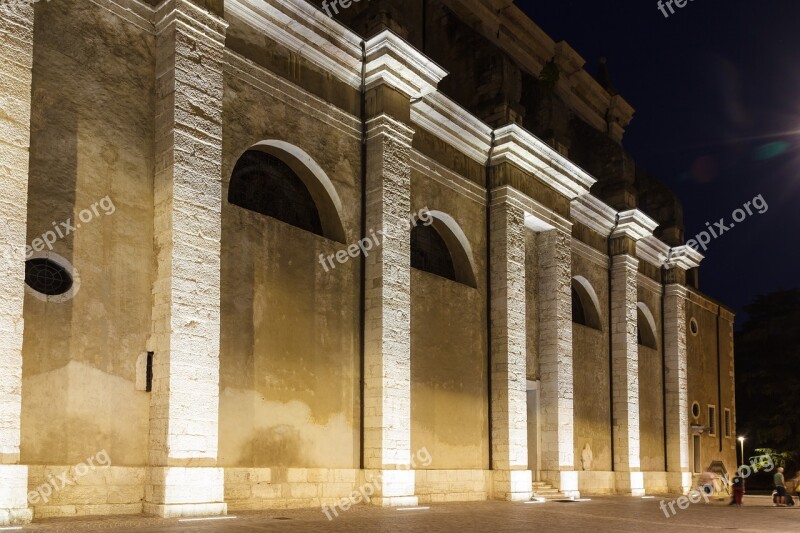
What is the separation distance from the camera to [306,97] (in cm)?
1544

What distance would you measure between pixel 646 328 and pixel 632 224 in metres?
5.30

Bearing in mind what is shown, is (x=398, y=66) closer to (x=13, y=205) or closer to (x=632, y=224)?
(x=13, y=205)

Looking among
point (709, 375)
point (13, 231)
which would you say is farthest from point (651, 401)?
point (13, 231)

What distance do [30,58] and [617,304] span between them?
21083 mm

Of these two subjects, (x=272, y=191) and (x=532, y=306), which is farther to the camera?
(x=532, y=306)

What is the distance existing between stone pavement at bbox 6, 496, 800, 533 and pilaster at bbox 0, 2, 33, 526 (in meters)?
0.66

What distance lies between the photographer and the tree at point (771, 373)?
44469 millimetres

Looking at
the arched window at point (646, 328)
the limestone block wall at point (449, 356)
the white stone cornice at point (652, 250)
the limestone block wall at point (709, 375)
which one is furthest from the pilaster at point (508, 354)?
the limestone block wall at point (709, 375)

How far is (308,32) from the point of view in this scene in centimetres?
1527

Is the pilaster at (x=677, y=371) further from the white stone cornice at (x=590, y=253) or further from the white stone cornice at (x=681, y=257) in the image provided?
the white stone cornice at (x=590, y=253)

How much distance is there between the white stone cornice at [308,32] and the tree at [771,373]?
37.4 m

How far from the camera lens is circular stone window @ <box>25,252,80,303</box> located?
10914mm

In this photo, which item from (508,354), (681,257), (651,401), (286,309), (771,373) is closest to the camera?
(286,309)

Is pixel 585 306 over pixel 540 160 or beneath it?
beneath
